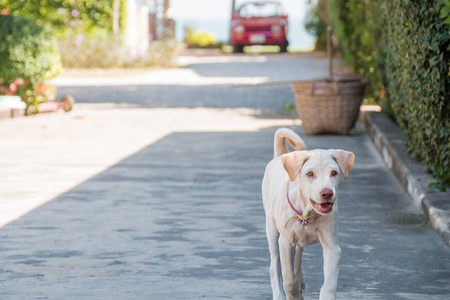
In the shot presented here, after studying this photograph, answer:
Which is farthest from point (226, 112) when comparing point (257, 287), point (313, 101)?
point (257, 287)

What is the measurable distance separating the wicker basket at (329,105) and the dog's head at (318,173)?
7597mm

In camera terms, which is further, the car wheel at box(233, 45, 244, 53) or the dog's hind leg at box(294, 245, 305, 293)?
the car wheel at box(233, 45, 244, 53)

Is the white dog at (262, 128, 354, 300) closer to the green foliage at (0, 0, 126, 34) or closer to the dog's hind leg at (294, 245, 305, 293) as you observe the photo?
the dog's hind leg at (294, 245, 305, 293)

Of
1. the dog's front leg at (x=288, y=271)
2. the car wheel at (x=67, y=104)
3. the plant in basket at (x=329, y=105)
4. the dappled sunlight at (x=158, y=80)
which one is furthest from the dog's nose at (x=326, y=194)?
the dappled sunlight at (x=158, y=80)

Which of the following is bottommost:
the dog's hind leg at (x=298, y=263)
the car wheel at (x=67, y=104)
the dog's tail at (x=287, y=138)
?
the car wheel at (x=67, y=104)

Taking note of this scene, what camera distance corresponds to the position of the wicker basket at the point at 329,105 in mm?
11703

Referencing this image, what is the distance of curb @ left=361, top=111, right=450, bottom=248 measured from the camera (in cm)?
631

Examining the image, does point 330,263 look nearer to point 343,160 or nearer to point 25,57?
point 343,160

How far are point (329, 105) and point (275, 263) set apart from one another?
740 centimetres

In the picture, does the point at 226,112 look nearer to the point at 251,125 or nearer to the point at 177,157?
the point at 251,125

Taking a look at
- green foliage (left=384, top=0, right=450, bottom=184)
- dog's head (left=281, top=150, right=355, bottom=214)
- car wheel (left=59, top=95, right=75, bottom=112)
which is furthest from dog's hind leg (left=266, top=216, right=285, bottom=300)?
car wheel (left=59, top=95, right=75, bottom=112)

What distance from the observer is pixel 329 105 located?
38.5 ft

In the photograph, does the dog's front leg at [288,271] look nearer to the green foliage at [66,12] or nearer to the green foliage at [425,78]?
the green foliage at [425,78]

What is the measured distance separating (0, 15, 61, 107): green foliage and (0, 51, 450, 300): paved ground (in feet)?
6.38
